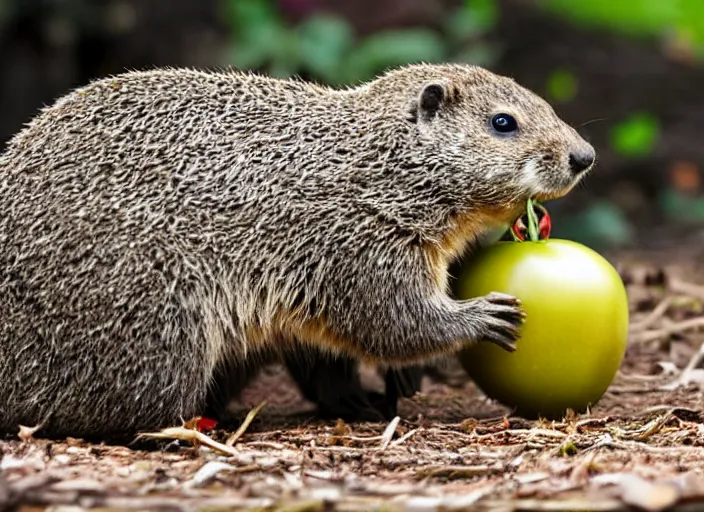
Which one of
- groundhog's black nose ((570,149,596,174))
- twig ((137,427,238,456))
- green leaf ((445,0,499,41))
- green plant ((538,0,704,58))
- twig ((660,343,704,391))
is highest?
green plant ((538,0,704,58))

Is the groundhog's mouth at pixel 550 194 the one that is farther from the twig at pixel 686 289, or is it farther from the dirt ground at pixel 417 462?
the twig at pixel 686 289

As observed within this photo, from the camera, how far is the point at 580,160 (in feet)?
17.4

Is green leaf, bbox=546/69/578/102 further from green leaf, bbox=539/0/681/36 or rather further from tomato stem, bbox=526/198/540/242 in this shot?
tomato stem, bbox=526/198/540/242

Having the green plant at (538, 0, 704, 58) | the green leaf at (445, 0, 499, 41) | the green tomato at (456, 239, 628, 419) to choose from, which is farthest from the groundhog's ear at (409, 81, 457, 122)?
the green plant at (538, 0, 704, 58)

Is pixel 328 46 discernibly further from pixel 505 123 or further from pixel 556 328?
pixel 556 328

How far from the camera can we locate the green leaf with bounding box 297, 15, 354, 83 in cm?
1090

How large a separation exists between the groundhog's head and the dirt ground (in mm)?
1177

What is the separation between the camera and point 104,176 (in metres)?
5.14

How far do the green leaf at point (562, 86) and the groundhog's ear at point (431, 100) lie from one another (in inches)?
208

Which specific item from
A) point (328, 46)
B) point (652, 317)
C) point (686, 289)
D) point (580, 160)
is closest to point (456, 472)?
point (580, 160)

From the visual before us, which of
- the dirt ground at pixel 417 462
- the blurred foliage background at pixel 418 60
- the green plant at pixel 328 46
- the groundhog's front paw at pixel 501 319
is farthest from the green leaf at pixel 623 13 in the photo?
the groundhog's front paw at pixel 501 319

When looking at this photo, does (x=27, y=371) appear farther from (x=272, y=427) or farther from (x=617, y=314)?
(x=617, y=314)

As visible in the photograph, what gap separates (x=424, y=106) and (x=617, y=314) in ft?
4.66

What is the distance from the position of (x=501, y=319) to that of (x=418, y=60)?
7.02 m
